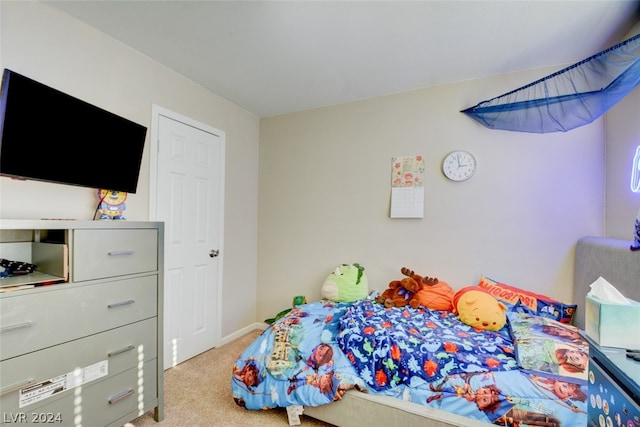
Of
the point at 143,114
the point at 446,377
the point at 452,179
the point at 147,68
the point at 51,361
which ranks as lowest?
the point at 446,377

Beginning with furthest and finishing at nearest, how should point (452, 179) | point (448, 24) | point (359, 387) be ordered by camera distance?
1. point (452, 179)
2. point (448, 24)
3. point (359, 387)

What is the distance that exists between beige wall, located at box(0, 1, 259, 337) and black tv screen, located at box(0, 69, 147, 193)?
64mm

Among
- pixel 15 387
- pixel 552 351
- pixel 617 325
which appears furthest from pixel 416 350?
pixel 15 387

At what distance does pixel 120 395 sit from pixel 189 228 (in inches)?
54.1

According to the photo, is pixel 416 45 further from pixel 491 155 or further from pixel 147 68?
pixel 147 68

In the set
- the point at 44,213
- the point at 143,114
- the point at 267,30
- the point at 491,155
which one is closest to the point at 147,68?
the point at 143,114

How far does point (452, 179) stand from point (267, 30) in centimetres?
193

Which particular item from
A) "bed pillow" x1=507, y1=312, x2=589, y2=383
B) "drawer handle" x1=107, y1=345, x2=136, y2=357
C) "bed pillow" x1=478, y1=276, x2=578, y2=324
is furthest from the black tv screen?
"bed pillow" x1=478, y1=276, x2=578, y2=324

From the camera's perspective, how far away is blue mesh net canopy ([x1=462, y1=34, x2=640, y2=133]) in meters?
1.48

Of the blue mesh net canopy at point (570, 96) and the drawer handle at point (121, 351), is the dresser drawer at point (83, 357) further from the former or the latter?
the blue mesh net canopy at point (570, 96)

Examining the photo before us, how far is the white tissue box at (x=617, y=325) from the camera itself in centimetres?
81

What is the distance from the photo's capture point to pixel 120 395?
1.60 m

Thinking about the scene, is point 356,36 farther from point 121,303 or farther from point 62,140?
point 121,303

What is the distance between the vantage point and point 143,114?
225 cm
